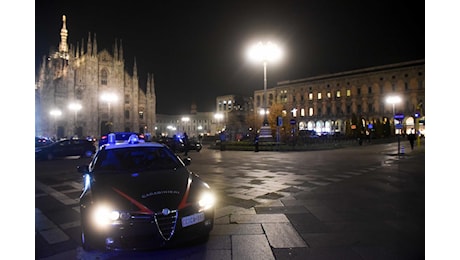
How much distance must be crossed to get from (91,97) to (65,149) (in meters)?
47.1

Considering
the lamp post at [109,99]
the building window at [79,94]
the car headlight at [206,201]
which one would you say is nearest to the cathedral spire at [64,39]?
the building window at [79,94]

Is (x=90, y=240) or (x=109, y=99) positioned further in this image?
(x=109, y=99)

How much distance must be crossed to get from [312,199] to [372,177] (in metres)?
4.81

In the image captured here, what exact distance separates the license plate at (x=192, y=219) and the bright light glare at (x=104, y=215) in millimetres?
853

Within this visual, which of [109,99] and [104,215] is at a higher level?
[109,99]

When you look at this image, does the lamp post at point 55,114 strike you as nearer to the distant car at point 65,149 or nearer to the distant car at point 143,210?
the distant car at point 65,149

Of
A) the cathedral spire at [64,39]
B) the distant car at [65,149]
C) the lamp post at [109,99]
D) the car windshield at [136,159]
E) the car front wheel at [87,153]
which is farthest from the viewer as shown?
the cathedral spire at [64,39]

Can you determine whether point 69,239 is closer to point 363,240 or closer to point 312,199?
point 363,240

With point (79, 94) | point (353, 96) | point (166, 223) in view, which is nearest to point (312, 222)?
point (166, 223)

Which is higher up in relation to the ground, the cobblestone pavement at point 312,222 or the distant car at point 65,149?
the distant car at point 65,149

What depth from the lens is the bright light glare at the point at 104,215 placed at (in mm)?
3695

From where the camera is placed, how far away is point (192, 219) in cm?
400

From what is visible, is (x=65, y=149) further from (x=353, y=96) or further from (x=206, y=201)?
(x=353, y=96)

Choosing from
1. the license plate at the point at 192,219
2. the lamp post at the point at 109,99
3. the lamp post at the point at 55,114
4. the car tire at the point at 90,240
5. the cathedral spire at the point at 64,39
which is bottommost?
the car tire at the point at 90,240
